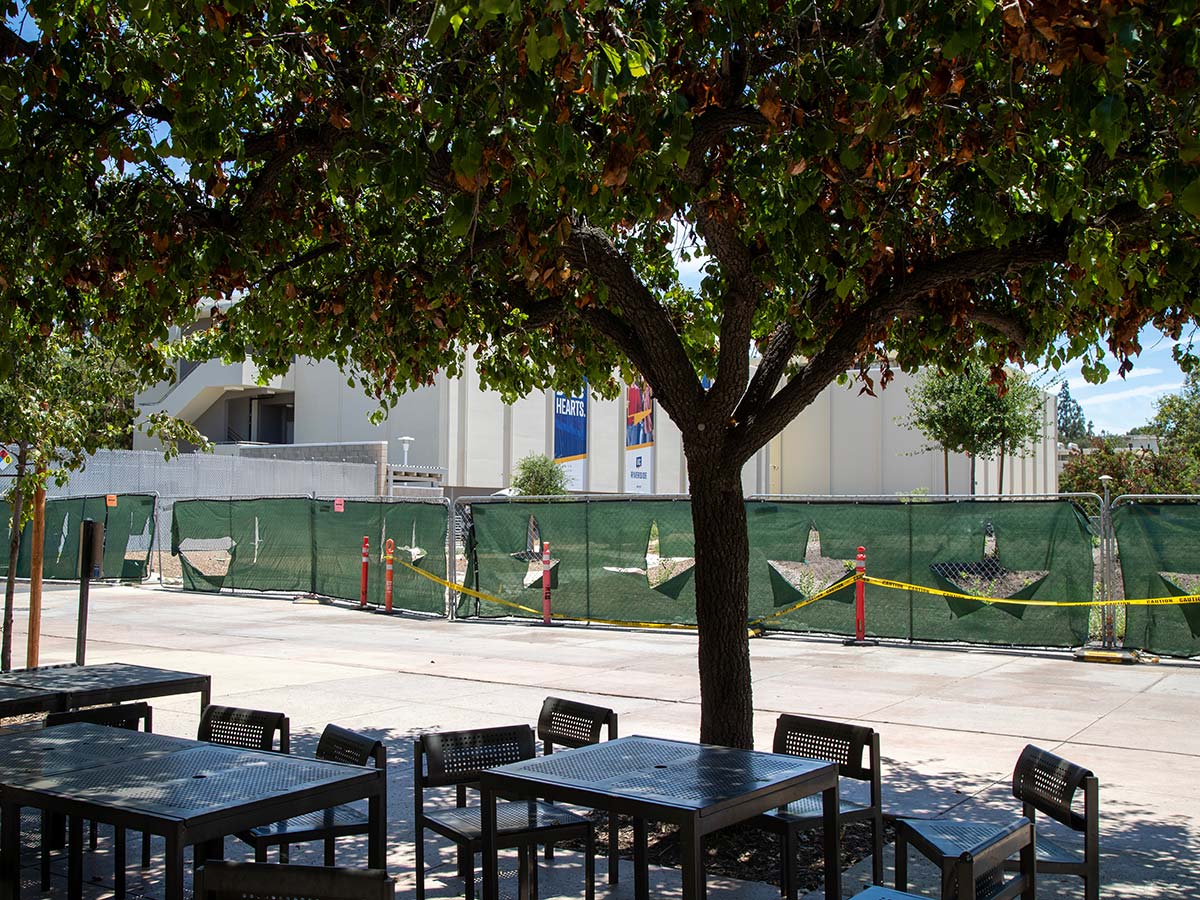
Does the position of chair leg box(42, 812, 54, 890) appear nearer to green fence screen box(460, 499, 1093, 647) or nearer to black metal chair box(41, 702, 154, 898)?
black metal chair box(41, 702, 154, 898)

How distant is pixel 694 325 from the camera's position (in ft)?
30.8

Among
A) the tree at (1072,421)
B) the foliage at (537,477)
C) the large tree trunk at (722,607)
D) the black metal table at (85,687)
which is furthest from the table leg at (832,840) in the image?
the tree at (1072,421)

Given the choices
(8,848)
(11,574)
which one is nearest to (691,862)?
(8,848)

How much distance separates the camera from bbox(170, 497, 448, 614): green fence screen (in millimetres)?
20859

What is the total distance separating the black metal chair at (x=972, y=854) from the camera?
13.5 ft

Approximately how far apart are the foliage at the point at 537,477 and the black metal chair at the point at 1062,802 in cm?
3750

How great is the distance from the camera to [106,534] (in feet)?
88.1

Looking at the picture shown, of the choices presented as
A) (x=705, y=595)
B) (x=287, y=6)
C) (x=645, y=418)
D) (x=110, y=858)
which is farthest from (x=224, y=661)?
(x=645, y=418)

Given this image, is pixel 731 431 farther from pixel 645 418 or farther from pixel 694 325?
pixel 645 418

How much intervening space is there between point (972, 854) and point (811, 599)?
12966 millimetres

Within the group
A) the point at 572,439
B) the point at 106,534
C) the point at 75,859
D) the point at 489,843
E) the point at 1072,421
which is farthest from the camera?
the point at 1072,421

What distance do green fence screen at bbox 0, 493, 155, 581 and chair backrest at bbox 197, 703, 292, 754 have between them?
21102 millimetres

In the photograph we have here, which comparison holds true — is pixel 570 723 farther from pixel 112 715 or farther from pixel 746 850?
pixel 112 715

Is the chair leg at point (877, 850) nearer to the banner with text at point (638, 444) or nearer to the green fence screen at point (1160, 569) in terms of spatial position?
the green fence screen at point (1160, 569)
